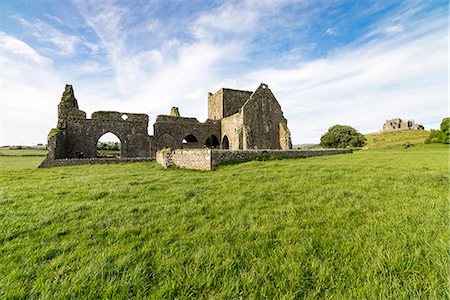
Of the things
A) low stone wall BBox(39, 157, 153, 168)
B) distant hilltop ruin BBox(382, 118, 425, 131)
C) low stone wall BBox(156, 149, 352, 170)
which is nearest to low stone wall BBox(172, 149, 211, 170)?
low stone wall BBox(156, 149, 352, 170)

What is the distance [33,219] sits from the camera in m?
4.64

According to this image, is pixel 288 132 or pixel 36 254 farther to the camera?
pixel 288 132

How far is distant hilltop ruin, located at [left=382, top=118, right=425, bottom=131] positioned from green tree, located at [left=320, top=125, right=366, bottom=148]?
9738 cm

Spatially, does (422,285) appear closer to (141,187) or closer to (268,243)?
(268,243)

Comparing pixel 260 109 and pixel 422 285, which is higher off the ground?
pixel 260 109

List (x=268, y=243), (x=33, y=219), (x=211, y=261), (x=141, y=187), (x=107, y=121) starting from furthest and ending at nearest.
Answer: (x=107, y=121), (x=141, y=187), (x=33, y=219), (x=268, y=243), (x=211, y=261)

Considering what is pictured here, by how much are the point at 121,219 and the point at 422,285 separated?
5134 millimetres

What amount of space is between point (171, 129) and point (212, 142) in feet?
20.9

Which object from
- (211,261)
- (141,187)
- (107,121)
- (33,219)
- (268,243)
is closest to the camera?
(211,261)

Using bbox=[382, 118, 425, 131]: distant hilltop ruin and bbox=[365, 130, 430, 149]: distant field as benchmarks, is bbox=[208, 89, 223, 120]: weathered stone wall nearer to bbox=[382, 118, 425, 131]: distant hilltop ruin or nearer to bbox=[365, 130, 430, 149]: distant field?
bbox=[365, 130, 430, 149]: distant field

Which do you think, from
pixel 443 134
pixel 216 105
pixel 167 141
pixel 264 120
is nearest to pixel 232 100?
pixel 216 105

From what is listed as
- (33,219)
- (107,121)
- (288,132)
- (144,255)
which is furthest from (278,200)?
(107,121)

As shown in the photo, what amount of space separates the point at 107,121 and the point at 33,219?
2411 cm

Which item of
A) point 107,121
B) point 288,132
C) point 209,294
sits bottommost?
point 209,294
